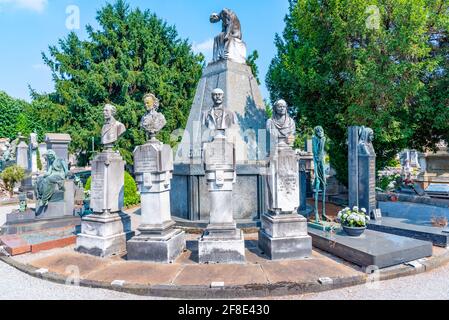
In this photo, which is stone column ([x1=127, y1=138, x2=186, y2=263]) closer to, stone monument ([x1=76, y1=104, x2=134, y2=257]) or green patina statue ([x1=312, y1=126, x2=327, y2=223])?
stone monument ([x1=76, y1=104, x2=134, y2=257])

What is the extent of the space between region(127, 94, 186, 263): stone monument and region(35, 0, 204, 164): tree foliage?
12.7 m

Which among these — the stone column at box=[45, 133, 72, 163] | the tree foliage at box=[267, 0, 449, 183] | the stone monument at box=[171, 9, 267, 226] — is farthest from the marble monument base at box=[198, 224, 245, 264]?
the stone column at box=[45, 133, 72, 163]

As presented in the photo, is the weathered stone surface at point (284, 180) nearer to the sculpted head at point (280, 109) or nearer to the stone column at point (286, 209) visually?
the stone column at point (286, 209)

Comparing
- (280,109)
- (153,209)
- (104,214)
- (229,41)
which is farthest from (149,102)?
(229,41)

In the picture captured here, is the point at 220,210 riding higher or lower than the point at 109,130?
lower

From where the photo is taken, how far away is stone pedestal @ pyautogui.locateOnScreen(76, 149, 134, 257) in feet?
20.2

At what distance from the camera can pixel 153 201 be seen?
226 inches

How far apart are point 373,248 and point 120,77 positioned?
1794 cm

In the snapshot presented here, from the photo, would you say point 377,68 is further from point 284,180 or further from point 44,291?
point 44,291

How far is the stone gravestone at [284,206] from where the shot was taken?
5.58 m

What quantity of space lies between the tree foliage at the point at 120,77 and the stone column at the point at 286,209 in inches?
551

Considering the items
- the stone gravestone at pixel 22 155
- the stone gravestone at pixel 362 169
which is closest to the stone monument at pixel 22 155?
the stone gravestone at pixel 22 155
